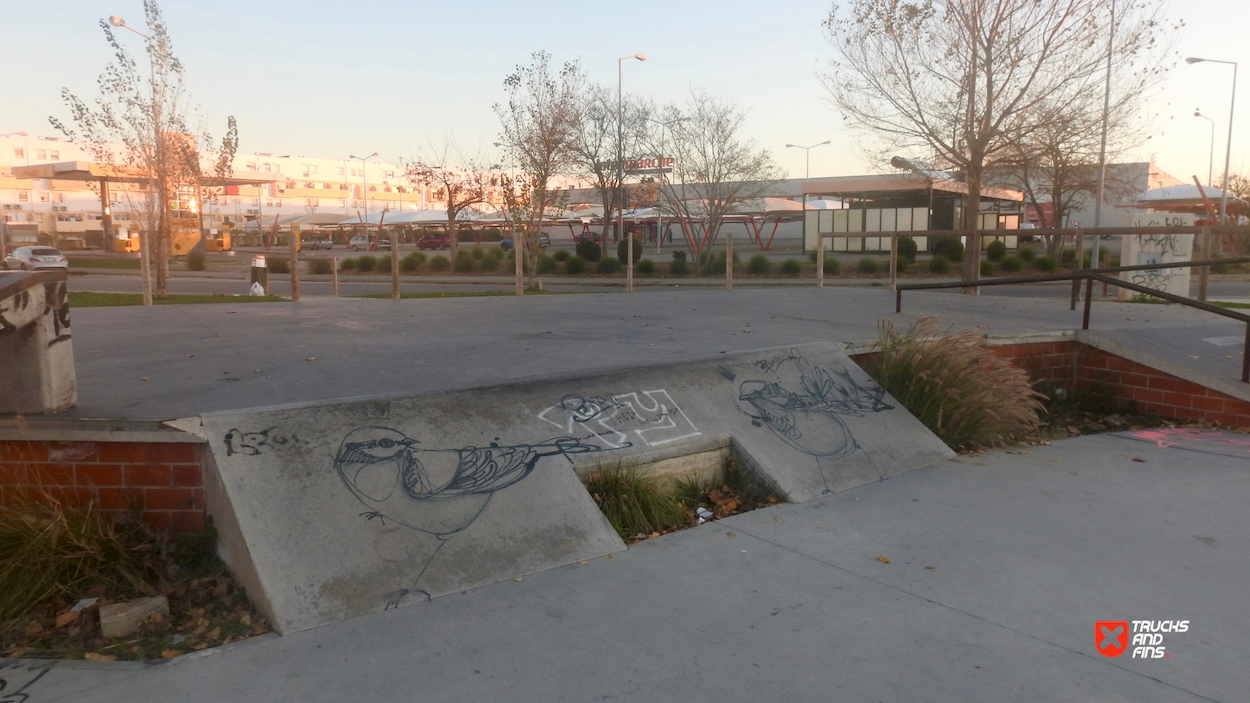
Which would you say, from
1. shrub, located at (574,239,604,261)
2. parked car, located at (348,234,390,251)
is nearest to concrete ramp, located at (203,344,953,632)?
shrub, located at (574,239,604,261)

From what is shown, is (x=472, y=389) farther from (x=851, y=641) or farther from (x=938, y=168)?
(x=938, y=168)

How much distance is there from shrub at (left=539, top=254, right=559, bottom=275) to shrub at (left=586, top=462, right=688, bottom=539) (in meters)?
29.8

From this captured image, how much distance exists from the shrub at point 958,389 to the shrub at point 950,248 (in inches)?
983

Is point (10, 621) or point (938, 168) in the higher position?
point (938, 168)

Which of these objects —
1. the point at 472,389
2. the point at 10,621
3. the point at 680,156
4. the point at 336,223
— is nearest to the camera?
the point at 10,621

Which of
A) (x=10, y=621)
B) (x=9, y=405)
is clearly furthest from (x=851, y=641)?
(x=9, y=405)

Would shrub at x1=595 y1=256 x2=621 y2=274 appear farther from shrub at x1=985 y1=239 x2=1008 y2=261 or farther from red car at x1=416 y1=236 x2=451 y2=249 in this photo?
red car at x1=416 y1=236 x2=451 y2=249

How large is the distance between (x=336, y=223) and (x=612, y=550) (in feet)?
243

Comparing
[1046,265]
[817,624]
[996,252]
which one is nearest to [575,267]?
[996,252]

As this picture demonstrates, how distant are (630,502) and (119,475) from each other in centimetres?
273

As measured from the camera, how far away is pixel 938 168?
66.4 feet

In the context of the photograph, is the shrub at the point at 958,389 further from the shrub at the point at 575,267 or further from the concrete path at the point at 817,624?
the shrub at the point at 575,267

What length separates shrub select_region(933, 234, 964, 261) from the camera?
3125 cm

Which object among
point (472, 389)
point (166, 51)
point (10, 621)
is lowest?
point (10, 621)
